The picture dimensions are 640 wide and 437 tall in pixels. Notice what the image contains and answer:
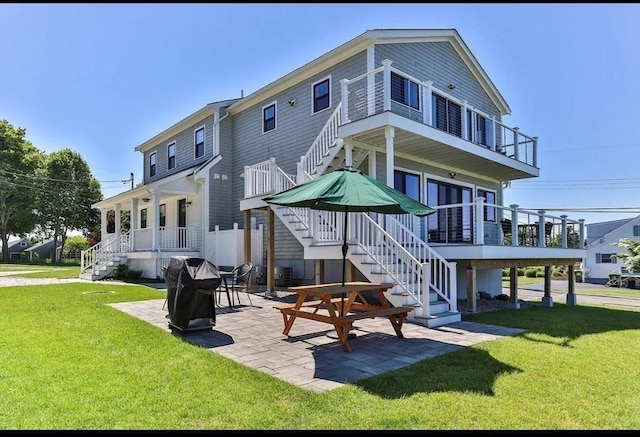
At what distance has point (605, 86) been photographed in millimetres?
14133

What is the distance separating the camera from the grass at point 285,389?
3.30m

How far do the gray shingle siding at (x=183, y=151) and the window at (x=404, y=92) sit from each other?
8.71m

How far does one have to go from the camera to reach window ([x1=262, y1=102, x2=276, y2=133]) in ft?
48.8

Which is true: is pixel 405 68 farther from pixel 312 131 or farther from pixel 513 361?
pixel 513 361

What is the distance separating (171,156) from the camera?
67.1 feet

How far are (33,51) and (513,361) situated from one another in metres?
10.4

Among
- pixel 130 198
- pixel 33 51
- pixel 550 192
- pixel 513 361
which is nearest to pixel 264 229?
pixel 130 198

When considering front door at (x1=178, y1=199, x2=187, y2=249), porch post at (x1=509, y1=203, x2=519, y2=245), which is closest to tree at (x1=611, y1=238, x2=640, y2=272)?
porch post at (x1=509, y1=203, x2=519, y2=245)

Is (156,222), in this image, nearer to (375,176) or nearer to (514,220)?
(375,176)

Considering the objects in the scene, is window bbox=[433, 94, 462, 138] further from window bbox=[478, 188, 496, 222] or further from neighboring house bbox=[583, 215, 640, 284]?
neighboring house bbox=[583, 215, 640, 284]

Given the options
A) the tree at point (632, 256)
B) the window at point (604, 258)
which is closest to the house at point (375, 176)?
the tree at point (632, 256)

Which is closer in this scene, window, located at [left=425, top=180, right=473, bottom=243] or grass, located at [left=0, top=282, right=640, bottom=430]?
grass, located at [left=0, top=282, right=640, bottom=430]

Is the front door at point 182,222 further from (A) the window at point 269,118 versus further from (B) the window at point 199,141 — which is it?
(A) the window at point 269,118

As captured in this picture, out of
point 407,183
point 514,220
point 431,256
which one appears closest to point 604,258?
point 514,220
